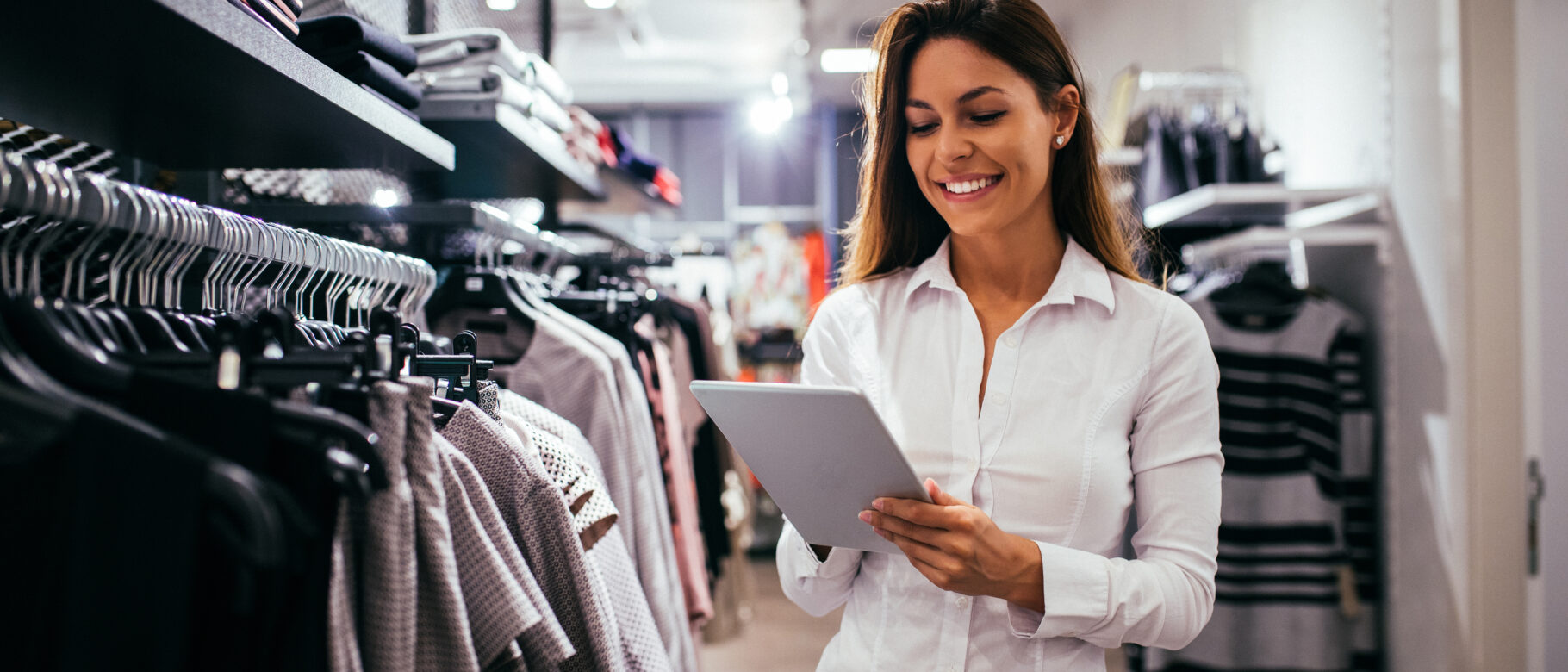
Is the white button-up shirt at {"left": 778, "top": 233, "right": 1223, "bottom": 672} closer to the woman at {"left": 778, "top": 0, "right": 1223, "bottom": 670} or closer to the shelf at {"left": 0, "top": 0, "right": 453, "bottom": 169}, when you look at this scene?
the woman at {"left": 778, "top": 0, "right": 1223, "bottom": 670}

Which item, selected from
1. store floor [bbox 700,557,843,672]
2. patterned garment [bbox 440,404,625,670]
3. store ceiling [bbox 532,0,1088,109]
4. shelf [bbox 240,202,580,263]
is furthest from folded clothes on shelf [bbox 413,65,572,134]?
store ceiling [bbox 532,0,1088,109]

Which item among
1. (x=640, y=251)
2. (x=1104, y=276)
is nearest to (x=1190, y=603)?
(x=1104, y=276)

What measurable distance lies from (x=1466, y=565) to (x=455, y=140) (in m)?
2.29


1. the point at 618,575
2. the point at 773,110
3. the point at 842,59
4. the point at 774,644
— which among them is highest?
the point at 842,59

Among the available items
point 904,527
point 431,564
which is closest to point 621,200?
point 904,527

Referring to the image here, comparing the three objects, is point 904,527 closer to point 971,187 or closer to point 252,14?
point 971,187

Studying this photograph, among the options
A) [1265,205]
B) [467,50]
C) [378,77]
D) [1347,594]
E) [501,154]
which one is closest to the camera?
[378,77]

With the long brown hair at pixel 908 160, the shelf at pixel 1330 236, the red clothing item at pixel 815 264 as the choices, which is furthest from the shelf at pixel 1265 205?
the red clothing item at pixel 815 264

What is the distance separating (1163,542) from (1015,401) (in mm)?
226

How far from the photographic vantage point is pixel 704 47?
20.2 feet

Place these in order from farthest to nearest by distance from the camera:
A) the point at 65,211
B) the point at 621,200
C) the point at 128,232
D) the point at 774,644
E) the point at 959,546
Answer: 1. the point at 774,644
2. the point at 621,200
3. the point at 959,546
4. the point at 128,232
5. the point at 65,211

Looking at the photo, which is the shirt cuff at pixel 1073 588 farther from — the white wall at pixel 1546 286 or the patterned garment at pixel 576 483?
the white wall at pixel 1546 286

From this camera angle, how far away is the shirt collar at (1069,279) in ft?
3.78

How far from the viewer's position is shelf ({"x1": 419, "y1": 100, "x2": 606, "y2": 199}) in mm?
1597
